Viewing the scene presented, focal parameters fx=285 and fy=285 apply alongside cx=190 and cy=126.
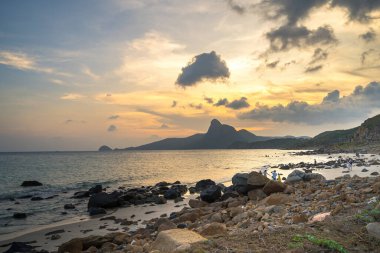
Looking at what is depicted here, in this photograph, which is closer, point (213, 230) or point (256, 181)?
point (213, 230)

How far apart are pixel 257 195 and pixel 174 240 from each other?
15225 millimetres

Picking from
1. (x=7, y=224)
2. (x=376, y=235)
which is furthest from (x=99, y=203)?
(x=376, y=235)

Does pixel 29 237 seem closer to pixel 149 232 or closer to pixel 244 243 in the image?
pixel 149 232

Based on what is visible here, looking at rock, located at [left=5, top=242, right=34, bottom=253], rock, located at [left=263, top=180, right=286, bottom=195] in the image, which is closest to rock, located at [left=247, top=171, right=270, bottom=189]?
rock, located at [left=263, top=180, right=286, bottom=195]

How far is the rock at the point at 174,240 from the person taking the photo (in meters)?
7.96

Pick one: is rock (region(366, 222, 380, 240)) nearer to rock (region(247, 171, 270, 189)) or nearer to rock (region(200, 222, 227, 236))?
rock (region(200, 222, 227, 236))

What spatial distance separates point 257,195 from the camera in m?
22.1

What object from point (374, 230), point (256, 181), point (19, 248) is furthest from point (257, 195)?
point (19, 248)

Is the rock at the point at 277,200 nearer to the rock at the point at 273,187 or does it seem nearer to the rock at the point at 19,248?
the rock at the point at 273,187

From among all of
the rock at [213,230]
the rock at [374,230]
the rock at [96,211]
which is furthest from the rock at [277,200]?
the rock at [96,211]

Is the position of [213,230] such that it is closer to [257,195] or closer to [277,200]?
[277,200]

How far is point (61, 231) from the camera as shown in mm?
19844

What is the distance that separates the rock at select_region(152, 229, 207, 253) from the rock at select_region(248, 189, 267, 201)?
46.5 ft

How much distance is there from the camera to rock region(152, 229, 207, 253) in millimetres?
7957
